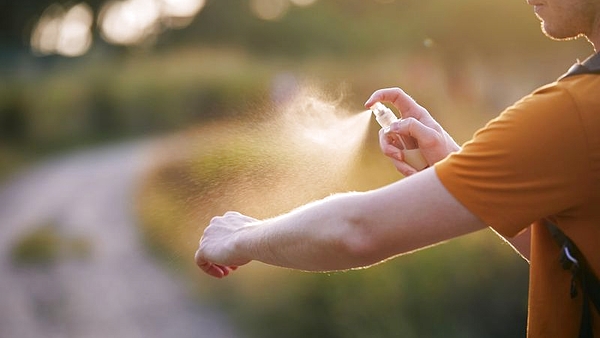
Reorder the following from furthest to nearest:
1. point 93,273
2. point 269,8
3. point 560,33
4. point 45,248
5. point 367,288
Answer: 1. point 269,8
2. point 45,248
3. point 93,273
4. point 367,288
5. point 560,33

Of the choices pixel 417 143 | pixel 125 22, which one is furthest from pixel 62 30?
pixel 417 143

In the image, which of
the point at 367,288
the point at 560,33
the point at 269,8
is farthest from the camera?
the point at 269,8

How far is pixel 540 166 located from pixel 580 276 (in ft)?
0.89

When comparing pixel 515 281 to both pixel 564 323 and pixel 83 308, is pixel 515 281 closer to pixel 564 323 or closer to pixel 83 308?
pixel 83 308

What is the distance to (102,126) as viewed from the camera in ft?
25.8

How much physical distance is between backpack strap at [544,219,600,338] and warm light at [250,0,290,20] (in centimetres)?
685

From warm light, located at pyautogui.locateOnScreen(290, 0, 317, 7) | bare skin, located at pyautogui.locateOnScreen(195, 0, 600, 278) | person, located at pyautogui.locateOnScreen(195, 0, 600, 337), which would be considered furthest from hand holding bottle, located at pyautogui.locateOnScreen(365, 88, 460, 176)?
warm light, located at pyautogui.locateOnScreen(290, 0, 317, 7)

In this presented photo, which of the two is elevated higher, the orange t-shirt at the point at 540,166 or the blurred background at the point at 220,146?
the orange t-shirt at the point at 540,166

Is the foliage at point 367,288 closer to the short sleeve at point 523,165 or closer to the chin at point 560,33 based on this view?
the chin at point 560,33

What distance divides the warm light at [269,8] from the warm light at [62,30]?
159 cm

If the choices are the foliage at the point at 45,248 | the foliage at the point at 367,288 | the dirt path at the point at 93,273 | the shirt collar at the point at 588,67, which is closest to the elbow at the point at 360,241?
the shirt collar at the point at 588,67

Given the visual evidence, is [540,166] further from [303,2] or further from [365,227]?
[303,2]

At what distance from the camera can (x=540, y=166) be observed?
1.75 meters

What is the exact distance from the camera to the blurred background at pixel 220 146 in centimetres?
554
